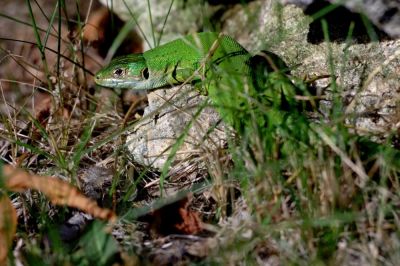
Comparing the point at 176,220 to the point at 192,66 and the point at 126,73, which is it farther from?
the point at 126,73

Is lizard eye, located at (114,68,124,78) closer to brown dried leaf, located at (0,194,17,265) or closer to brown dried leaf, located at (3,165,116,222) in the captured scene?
brown dried leaf, located at (3,165,116,222)

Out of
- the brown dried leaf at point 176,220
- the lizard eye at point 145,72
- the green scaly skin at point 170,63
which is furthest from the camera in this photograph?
the lizard eye at point 145,72

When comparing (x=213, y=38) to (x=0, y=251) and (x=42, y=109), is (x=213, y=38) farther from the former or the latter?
(x=0, y=251)

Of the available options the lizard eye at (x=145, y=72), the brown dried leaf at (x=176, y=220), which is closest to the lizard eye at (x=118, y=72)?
the lizard eye at (x=145, y=72)

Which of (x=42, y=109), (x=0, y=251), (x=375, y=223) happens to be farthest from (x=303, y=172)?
(x=42, y=109)

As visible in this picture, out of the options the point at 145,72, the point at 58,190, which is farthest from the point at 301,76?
the point at 58,190

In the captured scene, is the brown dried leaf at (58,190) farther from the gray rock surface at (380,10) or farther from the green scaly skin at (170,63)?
the gray rock surface at (380,10)
